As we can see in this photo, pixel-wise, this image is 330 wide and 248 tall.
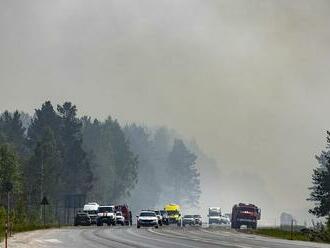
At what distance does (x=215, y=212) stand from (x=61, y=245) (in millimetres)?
96935

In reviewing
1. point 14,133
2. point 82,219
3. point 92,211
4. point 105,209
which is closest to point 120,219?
point 92,211

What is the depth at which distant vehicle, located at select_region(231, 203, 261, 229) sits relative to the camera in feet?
344

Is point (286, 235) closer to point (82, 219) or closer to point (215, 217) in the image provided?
point (82, 219)

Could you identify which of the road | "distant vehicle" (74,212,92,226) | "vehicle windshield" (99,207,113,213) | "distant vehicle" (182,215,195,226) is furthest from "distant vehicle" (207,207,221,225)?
the road

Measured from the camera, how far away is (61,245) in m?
45.2

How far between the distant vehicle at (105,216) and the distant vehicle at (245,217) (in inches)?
586

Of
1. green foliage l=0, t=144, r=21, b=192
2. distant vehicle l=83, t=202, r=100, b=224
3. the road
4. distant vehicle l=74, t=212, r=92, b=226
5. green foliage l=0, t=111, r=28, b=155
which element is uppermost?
green foliage l=0, t=111, r=28, b=155

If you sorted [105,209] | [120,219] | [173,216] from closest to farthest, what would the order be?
[105,209] → [120,219] → [173,216]

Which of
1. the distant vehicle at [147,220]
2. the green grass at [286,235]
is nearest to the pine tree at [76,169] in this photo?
the distant vehicle at [147,220]

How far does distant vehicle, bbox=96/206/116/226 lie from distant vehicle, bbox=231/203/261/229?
586 inches

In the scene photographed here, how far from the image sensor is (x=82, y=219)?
334 feet

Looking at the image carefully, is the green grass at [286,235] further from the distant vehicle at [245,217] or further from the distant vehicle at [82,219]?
the distant vehicle at [82,219]

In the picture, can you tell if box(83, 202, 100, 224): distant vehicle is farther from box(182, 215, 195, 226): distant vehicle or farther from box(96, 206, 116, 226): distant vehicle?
box(182, 215, 195, 226): distant vehicle

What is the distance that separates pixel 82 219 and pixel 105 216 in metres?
3.28
